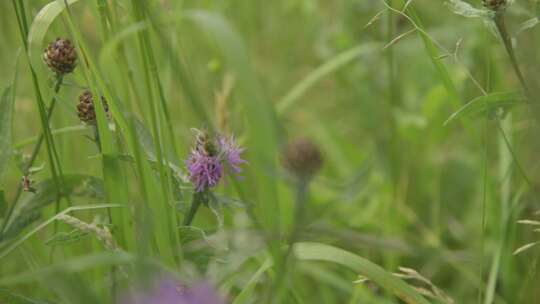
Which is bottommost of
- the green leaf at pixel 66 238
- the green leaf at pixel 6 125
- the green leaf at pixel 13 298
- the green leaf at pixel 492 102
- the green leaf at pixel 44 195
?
the green leaf at pixel 13 298

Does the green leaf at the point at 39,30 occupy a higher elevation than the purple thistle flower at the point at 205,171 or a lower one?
higher

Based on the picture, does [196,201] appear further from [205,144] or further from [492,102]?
[492,102]

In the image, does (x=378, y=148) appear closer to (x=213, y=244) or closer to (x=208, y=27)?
(x=213, y=244)

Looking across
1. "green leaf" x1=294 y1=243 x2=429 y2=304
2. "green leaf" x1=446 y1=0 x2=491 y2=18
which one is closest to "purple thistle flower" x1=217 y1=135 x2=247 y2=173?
"green leaf" x1=294 y1=243 x2=429 y2=304

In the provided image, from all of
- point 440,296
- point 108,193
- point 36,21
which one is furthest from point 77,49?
point 440,296

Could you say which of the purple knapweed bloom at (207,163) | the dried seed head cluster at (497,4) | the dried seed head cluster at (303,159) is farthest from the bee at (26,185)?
the dried seed head cluster at (497,4)

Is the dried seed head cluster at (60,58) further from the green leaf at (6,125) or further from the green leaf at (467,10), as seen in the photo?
the green leaf at (467,10)
